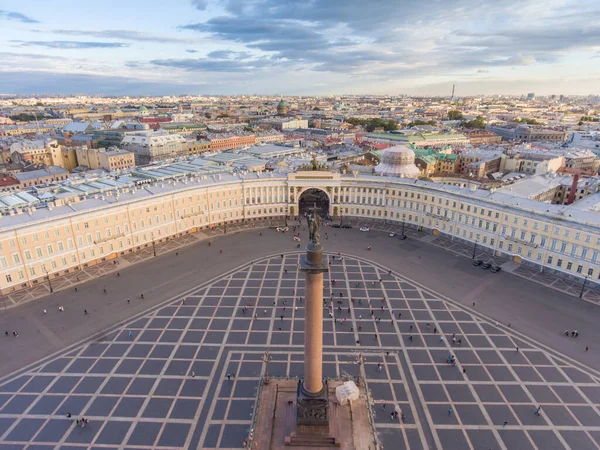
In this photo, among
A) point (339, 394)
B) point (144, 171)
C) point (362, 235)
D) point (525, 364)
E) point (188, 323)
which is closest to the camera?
point (339, 394)

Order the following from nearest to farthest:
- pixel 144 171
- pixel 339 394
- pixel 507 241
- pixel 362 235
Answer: pixel 339 394, pixel 507 241, pixel 362 235, pixel 144 171

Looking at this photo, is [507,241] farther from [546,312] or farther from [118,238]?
[118,238]

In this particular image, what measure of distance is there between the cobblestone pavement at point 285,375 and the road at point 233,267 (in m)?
2.53

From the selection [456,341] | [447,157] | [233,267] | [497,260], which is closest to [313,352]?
[456,341]

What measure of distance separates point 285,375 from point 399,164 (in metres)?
74.9

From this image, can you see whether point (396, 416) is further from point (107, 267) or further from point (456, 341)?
point (107, 267)

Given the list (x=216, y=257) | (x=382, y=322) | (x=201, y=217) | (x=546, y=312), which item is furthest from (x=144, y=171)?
(x=546, y=312)

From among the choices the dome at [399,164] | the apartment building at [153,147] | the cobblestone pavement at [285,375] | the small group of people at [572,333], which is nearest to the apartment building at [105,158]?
the apartment building at [153,147]

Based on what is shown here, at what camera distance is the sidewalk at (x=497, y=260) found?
187 feet

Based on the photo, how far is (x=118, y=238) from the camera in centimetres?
6831

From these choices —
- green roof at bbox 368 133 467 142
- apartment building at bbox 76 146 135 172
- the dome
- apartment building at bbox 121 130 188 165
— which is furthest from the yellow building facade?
green roof at bbox 368 133 467 142

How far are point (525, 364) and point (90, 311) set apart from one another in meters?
53.3

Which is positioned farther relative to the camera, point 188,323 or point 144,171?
point 144,171

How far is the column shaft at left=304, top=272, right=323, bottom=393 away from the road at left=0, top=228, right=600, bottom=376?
2925 centimetres
